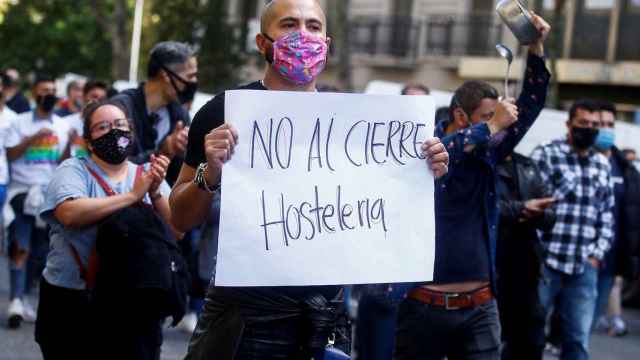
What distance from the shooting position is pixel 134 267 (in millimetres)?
5188

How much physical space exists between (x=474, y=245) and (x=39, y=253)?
5740 mm

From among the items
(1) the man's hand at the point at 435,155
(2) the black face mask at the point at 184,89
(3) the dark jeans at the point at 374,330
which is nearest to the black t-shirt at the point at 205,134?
(1) the man's hand at the point at 435,155

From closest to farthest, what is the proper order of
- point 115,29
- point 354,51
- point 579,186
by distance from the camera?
point 579,186
point 115,29
point 354,51

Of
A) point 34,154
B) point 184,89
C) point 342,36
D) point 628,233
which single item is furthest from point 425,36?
point 184,89

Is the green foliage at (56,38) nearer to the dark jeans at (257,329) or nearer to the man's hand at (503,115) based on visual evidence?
the man's hand at (503,115)

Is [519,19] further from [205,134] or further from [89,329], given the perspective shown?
[89,329]

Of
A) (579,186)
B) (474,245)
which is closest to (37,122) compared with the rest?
(579,186)

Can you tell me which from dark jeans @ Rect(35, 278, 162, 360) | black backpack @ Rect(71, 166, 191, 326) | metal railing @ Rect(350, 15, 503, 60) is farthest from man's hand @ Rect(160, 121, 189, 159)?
metal railing @ Rect(350, 15, 503, 60)

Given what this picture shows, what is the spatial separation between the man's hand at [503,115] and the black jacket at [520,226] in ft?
6.15

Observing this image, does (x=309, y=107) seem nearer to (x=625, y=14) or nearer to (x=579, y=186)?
(x=579, y=186)

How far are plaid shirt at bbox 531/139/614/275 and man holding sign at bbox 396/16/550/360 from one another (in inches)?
84.6

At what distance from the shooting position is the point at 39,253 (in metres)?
10.3

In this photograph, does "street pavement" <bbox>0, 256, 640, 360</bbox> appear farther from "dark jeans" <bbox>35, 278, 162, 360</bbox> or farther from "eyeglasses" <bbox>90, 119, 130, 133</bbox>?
"eyeglasses" <bbox>90, 119, 130, 133</bbox>

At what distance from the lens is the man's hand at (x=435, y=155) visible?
3865mm
